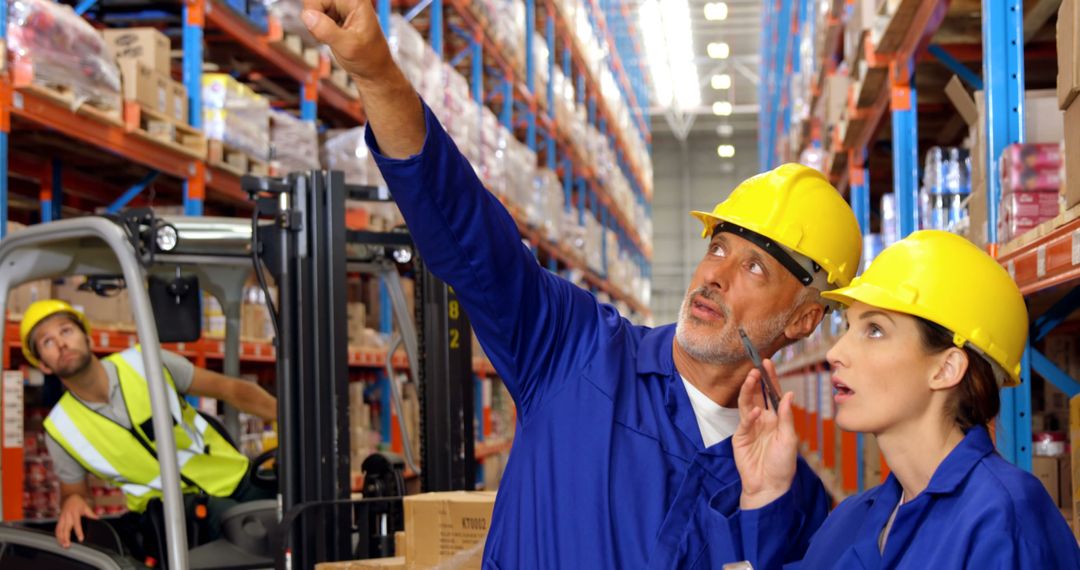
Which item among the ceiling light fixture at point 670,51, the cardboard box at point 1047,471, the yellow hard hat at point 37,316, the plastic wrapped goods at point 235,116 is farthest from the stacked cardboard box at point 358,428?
the ceiling light fixture at point 670,51

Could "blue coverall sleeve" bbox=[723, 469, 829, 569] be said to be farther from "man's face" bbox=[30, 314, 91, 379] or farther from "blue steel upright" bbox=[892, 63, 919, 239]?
"blue steel upright" bbox=[892, 63, 919, 239]

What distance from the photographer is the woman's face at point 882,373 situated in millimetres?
2127

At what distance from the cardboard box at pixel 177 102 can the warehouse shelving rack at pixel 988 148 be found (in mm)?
3329

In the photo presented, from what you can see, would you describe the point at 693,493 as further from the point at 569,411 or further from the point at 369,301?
the point at 369,301

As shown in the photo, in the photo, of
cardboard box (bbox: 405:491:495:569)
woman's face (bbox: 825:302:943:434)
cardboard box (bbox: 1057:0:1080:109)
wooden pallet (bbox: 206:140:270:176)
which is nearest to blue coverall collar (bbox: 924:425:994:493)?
woman's face (bbox: 825:302:943:434)

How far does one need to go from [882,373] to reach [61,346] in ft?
11.7

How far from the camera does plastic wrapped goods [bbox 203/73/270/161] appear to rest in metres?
6.96

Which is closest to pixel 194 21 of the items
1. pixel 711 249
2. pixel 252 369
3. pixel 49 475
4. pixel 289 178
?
pixel 49 475

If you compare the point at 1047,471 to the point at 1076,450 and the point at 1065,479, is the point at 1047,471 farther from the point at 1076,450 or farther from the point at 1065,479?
the point at 1076,450

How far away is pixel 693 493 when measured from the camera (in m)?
2.47

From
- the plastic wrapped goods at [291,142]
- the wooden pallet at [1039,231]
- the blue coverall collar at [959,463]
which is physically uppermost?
the plastic wrapped goods at [291,142]

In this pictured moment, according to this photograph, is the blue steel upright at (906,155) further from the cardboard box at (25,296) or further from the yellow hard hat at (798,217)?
the cardboard box at (25,296)

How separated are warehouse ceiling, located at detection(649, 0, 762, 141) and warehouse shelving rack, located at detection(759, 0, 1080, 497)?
2000 centimetres

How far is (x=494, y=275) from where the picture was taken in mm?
2455
